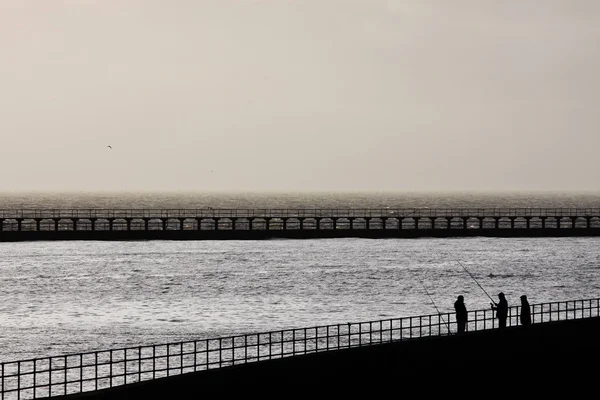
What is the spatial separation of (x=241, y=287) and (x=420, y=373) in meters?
49.6

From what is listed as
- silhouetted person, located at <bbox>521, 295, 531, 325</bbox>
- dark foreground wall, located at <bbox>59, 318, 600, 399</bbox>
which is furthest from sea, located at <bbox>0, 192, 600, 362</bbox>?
dark foreground wall, located at <bbox>59, 318, 600, 399</bbox>

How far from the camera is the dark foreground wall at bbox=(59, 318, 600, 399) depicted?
2472 centimetres

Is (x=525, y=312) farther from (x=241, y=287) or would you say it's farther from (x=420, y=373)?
(x=241, y=287)

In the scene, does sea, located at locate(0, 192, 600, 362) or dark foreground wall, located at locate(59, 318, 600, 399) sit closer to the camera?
dark foreground wall, located at locate(59, 318, 600, 399)

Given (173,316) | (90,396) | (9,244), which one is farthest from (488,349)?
(9,244)

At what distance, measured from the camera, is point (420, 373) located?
27.5 m

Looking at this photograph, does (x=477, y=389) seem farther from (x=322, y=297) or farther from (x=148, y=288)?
(x=148, y=288)

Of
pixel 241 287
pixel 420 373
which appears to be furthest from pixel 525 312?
pixel 241 287

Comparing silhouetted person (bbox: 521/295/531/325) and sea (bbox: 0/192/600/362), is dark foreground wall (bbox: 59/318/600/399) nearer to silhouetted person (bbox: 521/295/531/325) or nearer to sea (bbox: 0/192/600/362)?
silhouetted person (bbox: 521/295/531/325)

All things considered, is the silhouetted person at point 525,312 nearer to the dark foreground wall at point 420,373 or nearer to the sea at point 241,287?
the dark foreground wall at point 420,373

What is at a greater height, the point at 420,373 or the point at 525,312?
the point at 525,312

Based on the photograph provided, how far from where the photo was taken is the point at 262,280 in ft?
269

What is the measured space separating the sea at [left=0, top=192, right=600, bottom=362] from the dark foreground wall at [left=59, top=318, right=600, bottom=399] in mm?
20169

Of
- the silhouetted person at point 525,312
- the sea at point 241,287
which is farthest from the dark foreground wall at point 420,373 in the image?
the sea at point 241,287
